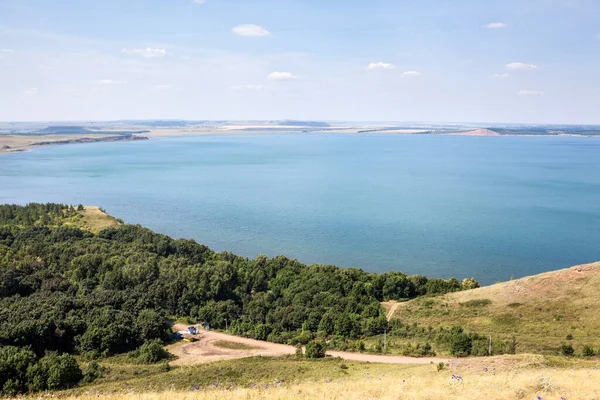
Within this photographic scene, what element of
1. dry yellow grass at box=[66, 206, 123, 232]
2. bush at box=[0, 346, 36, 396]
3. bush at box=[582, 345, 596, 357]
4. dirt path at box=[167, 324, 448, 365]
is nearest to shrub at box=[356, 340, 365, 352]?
dirt path at box=[167, 324, 448, 365]

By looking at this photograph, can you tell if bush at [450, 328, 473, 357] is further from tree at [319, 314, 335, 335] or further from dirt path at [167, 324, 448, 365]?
tree at [319, 314, 335, 335]

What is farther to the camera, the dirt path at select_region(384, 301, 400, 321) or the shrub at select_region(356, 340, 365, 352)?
the dirt path at select_region(384, 301, 400, 321)

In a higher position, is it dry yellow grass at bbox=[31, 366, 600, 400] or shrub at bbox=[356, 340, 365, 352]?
dry yellow grass at bbox=[31, 366, 600, 400]

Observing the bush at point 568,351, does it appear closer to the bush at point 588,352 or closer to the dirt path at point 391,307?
the bush at point 588,352

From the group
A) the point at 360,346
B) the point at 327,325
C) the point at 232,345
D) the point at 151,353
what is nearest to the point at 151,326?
the point at 151,353

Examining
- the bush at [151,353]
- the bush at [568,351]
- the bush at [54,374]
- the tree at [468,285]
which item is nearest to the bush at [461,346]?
the bush at [568,351]

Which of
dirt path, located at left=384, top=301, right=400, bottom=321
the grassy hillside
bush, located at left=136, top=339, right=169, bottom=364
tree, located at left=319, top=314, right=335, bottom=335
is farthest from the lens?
dirt path, located at left=384, top=301, right=400, bottom=321

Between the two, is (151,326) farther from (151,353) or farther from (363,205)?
(363,205)
